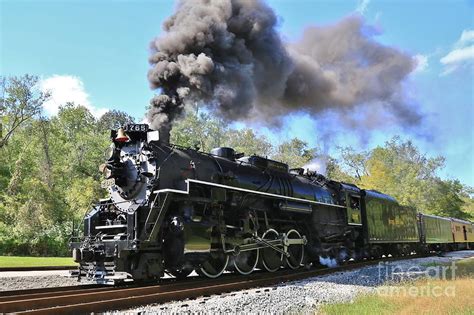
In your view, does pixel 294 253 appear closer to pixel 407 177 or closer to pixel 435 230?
pixel 435 230

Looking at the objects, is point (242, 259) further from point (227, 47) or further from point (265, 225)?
point (227, 47)

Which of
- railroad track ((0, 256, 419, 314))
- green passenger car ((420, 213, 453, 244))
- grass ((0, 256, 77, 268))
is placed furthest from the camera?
green passenger car ((420, 213, 453, 244))

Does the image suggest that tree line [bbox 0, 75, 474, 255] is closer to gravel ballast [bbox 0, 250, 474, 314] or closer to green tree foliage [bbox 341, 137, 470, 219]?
Result: green tree foliage [bbox 341, 137, 470, 219]

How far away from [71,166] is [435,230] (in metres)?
31.3

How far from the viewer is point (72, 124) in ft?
165

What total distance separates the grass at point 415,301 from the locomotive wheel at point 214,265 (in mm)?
3794

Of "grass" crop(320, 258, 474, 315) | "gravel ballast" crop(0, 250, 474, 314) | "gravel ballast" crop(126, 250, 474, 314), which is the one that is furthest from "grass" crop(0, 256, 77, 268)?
Answer: "grass" crop(320, 258, 474, 315)

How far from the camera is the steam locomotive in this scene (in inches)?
359

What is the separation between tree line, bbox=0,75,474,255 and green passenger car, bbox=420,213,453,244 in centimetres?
760

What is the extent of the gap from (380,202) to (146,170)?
13.0m

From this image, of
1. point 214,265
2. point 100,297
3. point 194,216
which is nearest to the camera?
point 100,297

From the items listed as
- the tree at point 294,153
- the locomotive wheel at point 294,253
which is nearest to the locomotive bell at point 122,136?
the locomotive wheel at point 294,253

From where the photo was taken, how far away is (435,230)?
27.9 metres

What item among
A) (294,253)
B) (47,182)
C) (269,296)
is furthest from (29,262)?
(47,182)
